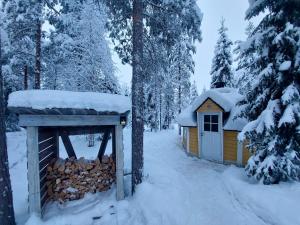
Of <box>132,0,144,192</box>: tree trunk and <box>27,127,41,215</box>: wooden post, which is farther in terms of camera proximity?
<box>132,0,144,192</box>: tree trunk

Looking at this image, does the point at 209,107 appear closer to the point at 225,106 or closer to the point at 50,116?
the point at 225,106

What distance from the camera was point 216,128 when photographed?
10.4 metres

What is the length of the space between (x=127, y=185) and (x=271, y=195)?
3.87m

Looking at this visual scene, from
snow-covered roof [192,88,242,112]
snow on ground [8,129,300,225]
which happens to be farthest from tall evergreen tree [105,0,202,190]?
snow-covered roof [192,88,242,112]

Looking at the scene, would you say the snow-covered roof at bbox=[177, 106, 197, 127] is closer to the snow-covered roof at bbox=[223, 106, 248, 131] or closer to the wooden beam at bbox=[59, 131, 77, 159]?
the snow-covered roof at bbox=[223, 106, 248, 131]

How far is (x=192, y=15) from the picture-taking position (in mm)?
6691

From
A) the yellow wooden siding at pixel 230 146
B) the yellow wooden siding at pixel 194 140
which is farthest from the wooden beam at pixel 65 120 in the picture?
the yellow wooden siding at pixel 194 140

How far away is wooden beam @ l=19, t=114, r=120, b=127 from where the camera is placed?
493 centimetres

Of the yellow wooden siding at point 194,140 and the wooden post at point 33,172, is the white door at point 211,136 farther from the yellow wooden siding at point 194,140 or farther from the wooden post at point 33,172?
the wooden post at point 33,172

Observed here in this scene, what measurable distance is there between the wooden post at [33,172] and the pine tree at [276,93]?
5.36m

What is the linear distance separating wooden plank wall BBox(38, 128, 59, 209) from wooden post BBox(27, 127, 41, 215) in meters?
0.46

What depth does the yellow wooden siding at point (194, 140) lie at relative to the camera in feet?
38.0

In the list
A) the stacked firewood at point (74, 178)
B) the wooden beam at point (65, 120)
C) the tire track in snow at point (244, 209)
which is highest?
the wooden beam at point (65, 120)

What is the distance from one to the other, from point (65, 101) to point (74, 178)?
2417 mm
